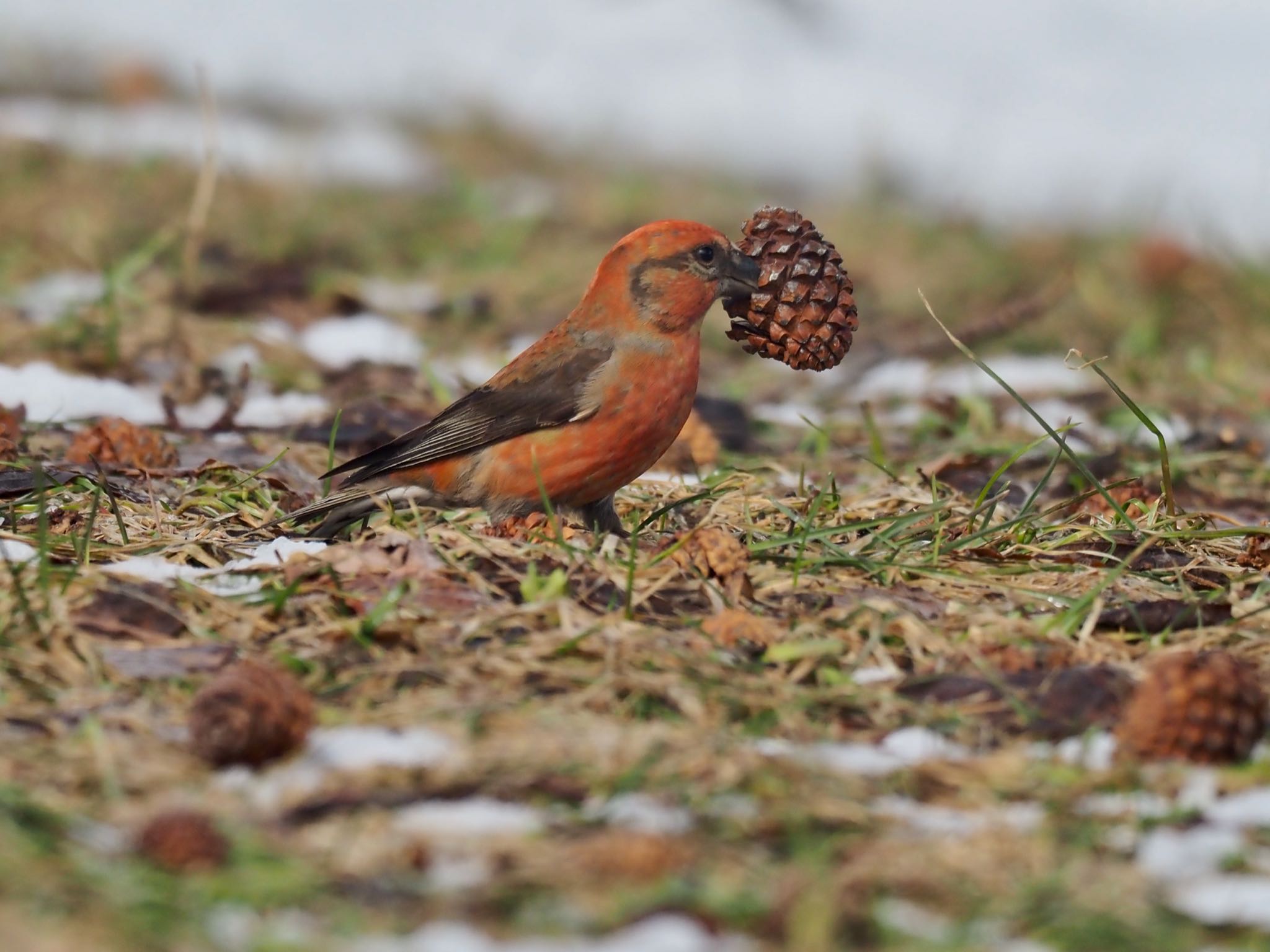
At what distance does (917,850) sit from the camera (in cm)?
275

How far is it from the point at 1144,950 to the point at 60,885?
5.20ft

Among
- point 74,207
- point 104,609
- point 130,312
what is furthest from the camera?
point 74,207

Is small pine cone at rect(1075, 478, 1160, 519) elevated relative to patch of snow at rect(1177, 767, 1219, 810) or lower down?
lower down

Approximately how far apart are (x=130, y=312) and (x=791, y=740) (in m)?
5.42

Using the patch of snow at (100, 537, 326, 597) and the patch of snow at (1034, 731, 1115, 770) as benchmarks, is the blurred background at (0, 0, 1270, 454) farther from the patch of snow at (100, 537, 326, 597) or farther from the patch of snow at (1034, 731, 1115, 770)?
the patch of snow at (1034, 731, 1115, 770)

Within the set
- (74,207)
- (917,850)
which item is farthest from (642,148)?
(917,850)

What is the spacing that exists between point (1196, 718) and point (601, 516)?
2118 mm

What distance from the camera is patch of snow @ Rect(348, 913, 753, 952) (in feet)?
7.97

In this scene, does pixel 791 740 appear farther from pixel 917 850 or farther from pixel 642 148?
pixel 642 148

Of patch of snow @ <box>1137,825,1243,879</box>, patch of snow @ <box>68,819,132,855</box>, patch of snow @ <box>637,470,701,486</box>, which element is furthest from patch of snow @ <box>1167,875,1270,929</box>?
patch of snow @ <box>637,470,701,486</box>

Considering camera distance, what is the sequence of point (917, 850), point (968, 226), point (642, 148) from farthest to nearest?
1. point (642, 148)
2. point (968, 226)
3. point (917, 850)

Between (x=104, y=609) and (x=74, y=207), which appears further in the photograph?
(x=74, y=207)

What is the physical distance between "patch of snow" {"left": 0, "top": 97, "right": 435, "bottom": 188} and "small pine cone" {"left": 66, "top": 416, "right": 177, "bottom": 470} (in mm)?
5184

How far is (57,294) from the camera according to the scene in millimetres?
8289
